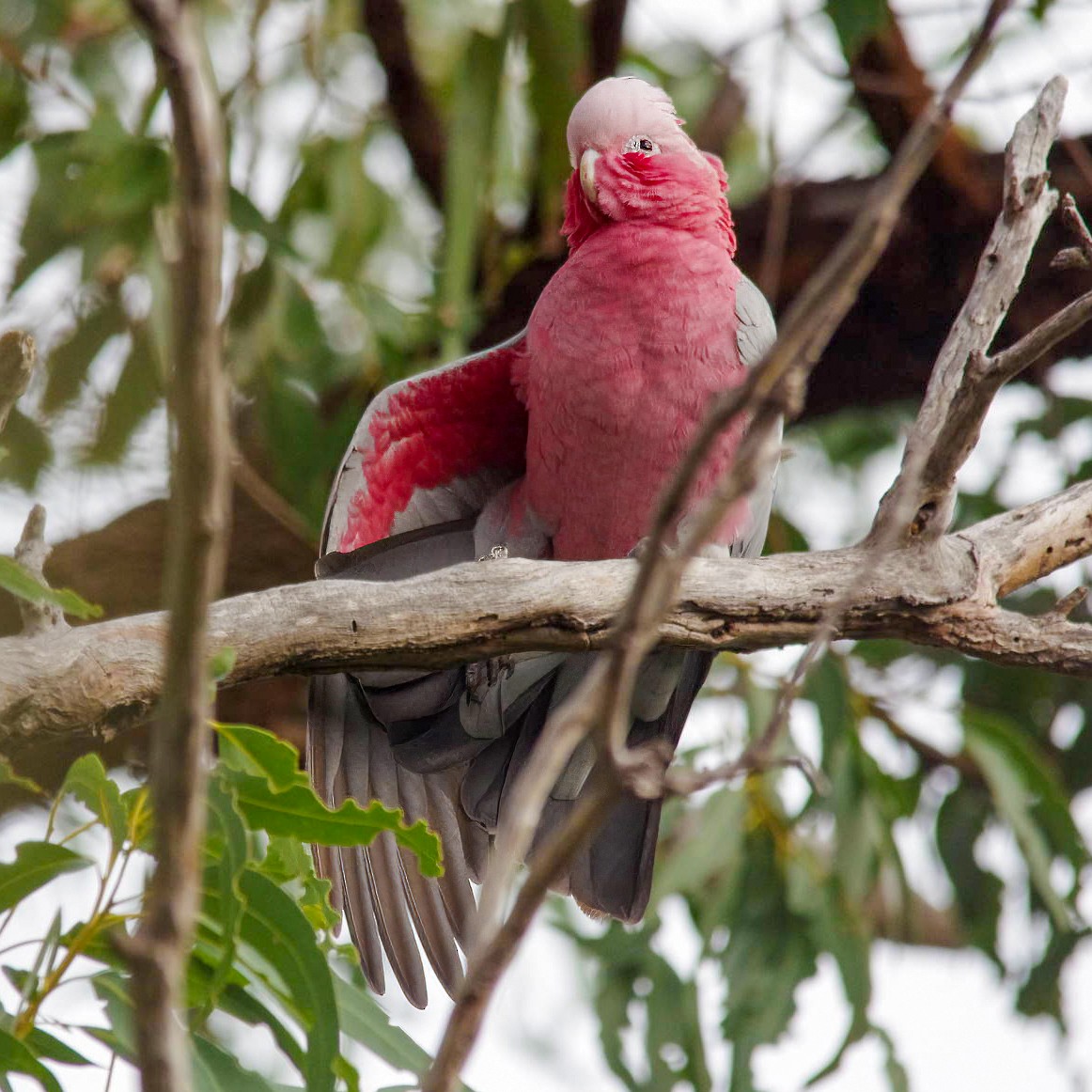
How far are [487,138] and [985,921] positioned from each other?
6.23 ft

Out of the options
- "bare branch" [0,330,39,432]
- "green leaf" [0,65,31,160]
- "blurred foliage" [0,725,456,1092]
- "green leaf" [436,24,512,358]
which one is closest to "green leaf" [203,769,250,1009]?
"blurred foliage" [0,725,456,1092]

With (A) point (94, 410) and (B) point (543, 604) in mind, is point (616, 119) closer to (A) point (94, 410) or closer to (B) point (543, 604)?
(B) point (543, 604)

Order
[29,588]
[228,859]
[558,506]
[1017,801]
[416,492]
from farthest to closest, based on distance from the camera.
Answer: [1017,801], [416,492], [558,506], [29,588], [228,859]

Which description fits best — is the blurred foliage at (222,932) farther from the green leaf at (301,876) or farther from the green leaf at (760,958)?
the green leaf at (760,958)

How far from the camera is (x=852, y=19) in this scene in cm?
232

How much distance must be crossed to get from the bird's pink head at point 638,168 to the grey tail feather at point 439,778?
557mm

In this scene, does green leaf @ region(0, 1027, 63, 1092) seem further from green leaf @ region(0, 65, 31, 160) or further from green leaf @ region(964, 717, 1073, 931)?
green leaf @ region(0, 65, 31, 160)

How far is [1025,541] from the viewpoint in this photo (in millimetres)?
1587

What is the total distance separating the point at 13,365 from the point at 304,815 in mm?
506

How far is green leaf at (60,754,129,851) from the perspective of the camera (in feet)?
3.85

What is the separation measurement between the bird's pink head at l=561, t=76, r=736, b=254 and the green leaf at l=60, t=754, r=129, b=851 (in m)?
1.15

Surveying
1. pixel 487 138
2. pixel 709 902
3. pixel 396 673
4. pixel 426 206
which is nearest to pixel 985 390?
pixel 396 673

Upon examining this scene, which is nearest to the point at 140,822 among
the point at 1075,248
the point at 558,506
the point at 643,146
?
the point at 558,506

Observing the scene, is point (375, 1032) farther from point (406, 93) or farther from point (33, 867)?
point (406, 93)
